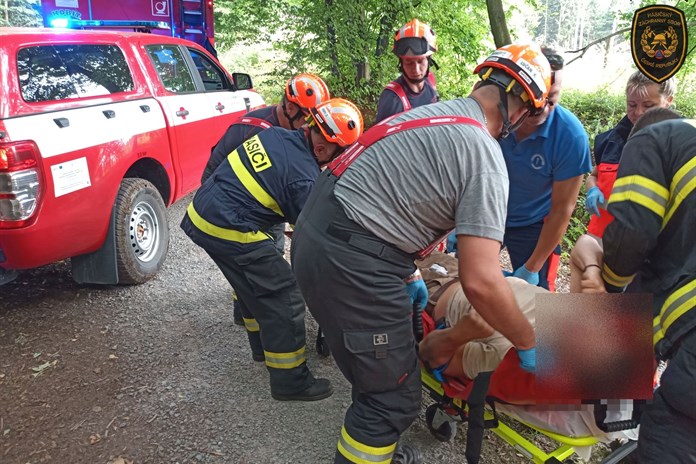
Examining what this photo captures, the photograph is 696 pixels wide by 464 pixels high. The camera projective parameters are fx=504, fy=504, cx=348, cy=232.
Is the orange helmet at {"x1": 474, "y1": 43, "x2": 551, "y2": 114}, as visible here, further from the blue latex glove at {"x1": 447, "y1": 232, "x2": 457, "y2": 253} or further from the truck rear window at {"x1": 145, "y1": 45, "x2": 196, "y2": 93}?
the truck rear window at {"x1": 145, "y1": 45, "x2": 196, "y2": 93}

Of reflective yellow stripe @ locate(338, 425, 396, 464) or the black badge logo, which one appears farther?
the black badge logo

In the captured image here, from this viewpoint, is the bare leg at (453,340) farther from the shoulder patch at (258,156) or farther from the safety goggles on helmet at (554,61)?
the safety goggles on helmet at (554,61)

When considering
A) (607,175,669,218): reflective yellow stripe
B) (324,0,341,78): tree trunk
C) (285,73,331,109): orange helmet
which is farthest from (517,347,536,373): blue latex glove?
(324,0,341,78): tree trunk

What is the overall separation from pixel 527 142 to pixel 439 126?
1498mm

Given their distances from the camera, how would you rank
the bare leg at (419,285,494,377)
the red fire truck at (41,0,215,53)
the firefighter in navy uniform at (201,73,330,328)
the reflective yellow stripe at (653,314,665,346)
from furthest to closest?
the red fire truck at (41,0,215,53), the firefighter in navy uniform at (201,73,330,328), the bare leg at (419,285,494,377), the reflective yellow stripe at (653,314,665,346)

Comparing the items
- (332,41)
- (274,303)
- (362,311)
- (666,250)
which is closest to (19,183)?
(274,303)

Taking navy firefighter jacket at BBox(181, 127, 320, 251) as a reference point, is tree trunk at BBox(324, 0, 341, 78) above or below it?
above

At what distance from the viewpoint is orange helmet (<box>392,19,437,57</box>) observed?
14.2ft

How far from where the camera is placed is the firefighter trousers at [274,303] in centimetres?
290

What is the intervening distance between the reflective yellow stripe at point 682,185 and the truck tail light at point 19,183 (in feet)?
11.4

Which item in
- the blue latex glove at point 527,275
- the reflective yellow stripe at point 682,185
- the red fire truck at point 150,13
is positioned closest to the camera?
the reflective yellow stripe at point 682,185

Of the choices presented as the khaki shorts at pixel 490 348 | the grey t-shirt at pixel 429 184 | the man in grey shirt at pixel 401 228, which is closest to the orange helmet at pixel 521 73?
the man in grey shirt at pixel 401 228

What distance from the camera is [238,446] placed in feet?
9.06

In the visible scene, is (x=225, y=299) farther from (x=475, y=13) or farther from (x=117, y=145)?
(x=475, y=13)
